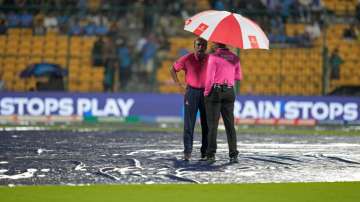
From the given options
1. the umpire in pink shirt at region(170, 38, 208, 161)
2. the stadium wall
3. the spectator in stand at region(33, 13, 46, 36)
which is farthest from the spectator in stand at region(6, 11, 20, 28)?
the umpire in pink shirt at region(170, 38, 208, 161)

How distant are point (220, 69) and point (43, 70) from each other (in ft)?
40.9

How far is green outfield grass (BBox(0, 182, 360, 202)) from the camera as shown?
9922 mm

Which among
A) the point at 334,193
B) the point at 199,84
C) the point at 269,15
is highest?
the point at 269,15

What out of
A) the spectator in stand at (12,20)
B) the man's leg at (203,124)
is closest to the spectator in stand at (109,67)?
the spectator in stand at (12,20)

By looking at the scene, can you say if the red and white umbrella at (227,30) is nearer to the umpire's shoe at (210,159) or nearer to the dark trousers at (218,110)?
the dark trousers at (218,110)

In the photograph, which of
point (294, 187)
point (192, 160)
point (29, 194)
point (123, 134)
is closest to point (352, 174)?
point (294, 187)

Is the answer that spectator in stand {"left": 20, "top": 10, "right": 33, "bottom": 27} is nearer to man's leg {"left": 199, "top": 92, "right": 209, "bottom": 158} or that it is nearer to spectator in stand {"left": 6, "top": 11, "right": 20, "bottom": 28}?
spectator in stand {"left": 6, "top": 11, "right": 20, "bottom": 28}

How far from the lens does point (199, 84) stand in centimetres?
1348

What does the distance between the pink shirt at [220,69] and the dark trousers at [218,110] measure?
0.12m

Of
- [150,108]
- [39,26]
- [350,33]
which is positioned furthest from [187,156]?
[350,33]

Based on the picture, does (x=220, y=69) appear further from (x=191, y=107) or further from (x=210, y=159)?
(x=210, y=159)

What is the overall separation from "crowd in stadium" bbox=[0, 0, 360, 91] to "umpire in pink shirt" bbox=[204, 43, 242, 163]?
11141mm

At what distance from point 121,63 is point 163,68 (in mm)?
1709

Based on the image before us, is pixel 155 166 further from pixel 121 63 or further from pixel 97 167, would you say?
pixel 121 63
